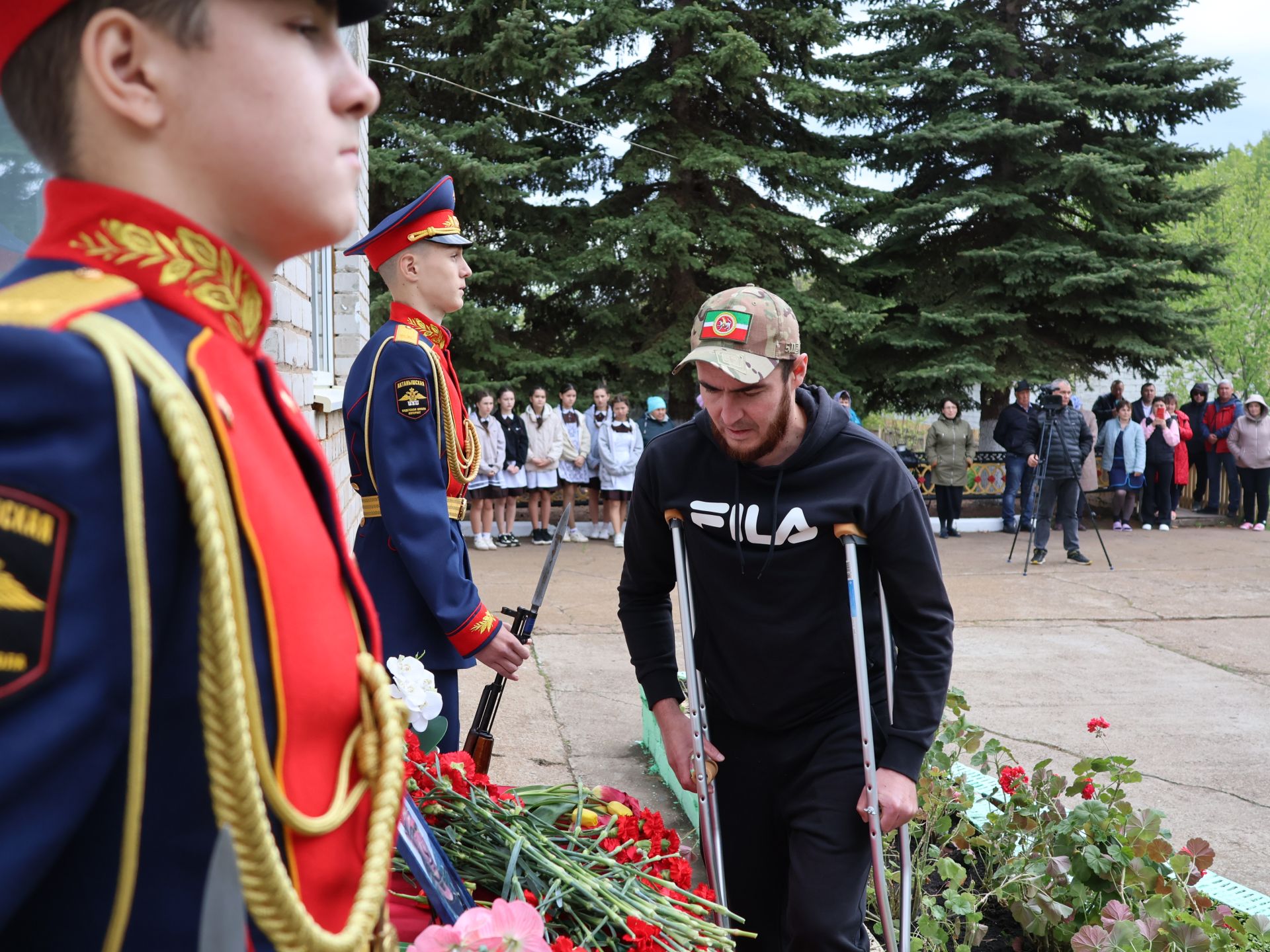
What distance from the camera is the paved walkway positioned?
5.38 meters

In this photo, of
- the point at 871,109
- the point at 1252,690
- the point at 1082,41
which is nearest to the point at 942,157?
the point at 871,109

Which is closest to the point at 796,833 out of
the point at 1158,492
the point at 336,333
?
Result: the point at 336,333

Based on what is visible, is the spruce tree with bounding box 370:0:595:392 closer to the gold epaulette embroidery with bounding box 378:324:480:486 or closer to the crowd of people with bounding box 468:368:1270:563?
the crowd of people with bounding box 468:368:1270:563

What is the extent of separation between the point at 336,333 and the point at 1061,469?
328 inches

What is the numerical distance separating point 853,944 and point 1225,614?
8.92m

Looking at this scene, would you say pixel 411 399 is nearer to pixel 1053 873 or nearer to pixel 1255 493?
pixel 1053 873

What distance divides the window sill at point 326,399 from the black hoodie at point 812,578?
2594 mm

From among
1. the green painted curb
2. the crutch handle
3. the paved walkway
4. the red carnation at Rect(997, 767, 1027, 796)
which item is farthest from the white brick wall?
the red carnation at Rect(997, 767, 1027, 796)

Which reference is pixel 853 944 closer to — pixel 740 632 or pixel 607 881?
pixel 740 632

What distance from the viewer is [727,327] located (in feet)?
9.71

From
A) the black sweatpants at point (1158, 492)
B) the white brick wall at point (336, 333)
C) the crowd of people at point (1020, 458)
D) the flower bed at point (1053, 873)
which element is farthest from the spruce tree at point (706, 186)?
the flower bed at point (1053, 873)

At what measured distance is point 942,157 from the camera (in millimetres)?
20562

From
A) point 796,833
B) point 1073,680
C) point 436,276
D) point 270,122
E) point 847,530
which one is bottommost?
point 1073,680

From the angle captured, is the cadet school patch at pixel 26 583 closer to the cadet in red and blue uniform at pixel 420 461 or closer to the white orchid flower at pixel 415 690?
the white orchid flower at pixel 415 690
